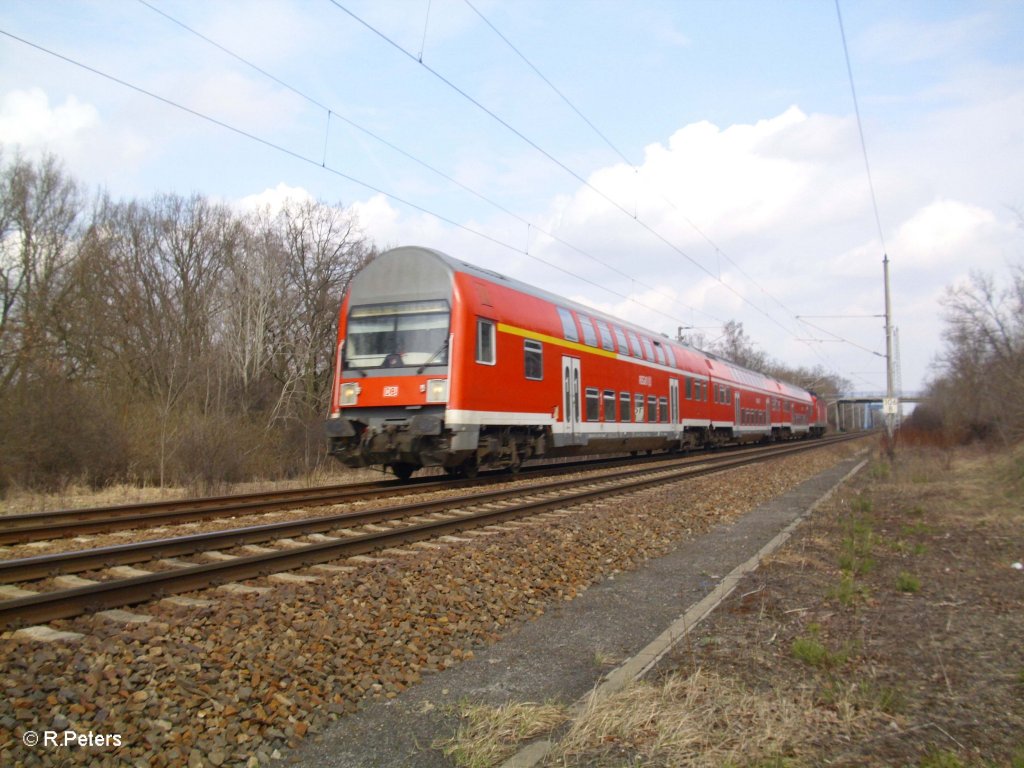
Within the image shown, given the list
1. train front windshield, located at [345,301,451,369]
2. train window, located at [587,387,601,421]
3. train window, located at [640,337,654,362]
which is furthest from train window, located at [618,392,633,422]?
train front windshield, located at [345,301,451,369]

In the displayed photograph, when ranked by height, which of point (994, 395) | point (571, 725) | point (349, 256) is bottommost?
point (571, 725)

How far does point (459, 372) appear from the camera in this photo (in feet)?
41.3

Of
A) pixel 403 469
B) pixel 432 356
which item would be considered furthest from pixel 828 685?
pixel 403 469

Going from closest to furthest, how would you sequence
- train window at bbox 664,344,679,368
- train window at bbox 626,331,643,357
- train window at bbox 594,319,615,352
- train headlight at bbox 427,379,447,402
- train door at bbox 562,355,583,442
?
1. train headlight at bbox 427,379,447,402
2. train door at bbox 562,355,583,442
3. train window at bbox 594,319,615,352
4. train window at bbox 626,331,643,357
5. train window at bbox 664,344,679,368

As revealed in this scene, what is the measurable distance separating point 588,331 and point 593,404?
5.78 feet

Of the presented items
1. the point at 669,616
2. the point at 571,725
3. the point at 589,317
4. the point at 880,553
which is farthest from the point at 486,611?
the point at 589,317

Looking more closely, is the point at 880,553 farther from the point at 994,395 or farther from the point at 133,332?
the point at 133,332

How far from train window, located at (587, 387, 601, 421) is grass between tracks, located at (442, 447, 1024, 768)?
381 inches

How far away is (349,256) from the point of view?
3888cm

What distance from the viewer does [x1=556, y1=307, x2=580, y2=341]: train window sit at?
55.7ft

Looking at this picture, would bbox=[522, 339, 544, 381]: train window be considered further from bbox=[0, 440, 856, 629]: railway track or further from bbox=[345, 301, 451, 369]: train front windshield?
bbox=[0, 440, 856, 629]: railway track

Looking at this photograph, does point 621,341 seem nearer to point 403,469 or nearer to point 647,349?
point 647,349

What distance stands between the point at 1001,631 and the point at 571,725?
3.34 meters

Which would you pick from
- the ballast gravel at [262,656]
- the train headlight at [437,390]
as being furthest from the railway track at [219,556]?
the train headlight at [437,390]
